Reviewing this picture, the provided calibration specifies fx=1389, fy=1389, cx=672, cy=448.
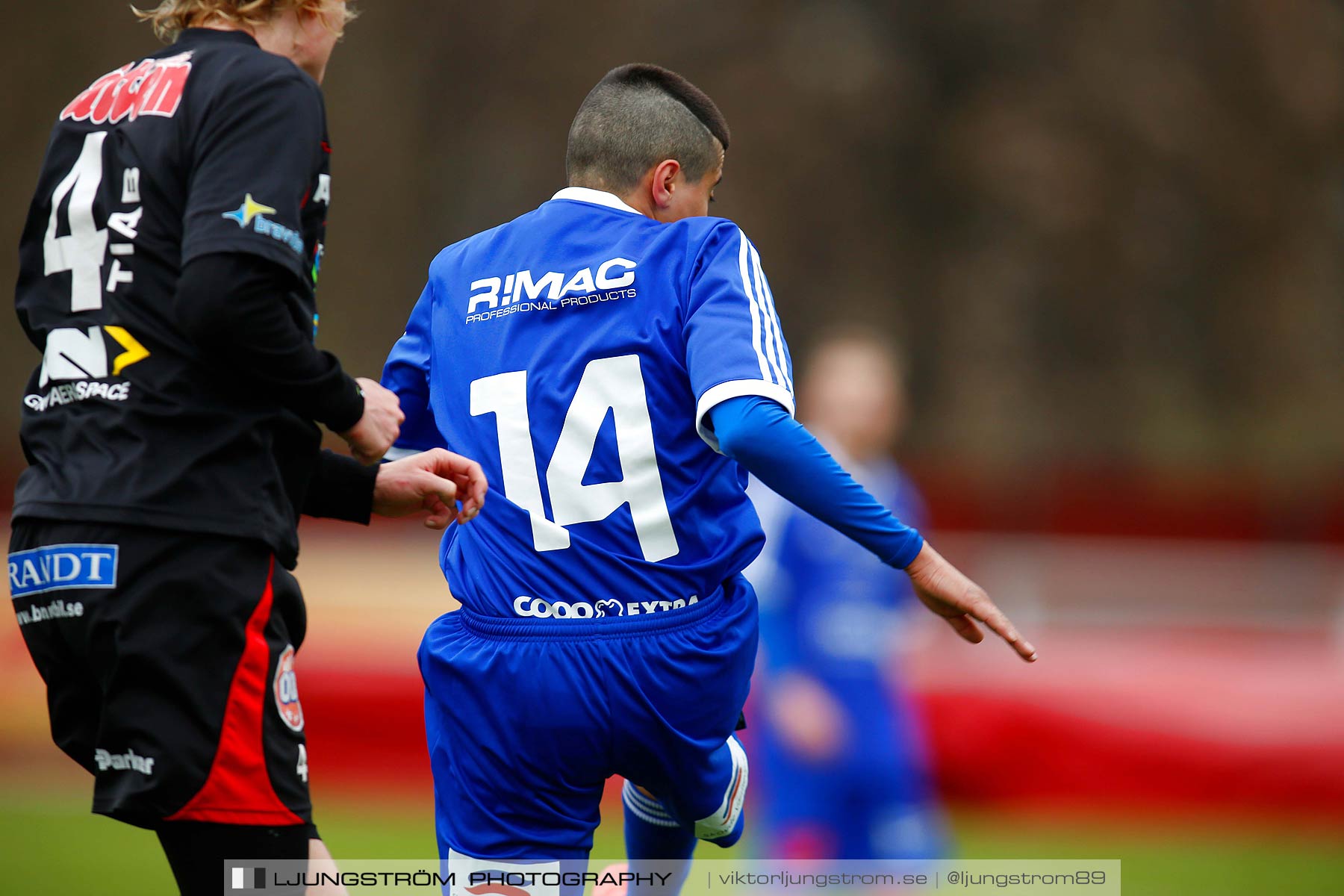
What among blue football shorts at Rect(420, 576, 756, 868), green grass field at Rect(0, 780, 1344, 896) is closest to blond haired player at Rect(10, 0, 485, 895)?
blue football shorts at Rect(420, 576, 756, 868)

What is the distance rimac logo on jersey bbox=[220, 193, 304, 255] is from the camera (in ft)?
7.66

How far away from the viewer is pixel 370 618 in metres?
10.5

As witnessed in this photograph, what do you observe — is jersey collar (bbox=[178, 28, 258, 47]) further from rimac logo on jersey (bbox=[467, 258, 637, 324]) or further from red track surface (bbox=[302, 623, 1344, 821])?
red track surface (bbox=[302, 623, 1344, 821])

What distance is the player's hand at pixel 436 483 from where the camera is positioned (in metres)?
2.74

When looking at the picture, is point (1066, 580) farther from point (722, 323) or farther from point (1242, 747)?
point (722, 323)

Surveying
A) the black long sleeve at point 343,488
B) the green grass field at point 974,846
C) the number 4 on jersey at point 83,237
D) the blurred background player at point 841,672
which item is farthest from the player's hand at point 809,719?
the number 4 on jersey at point 83,237

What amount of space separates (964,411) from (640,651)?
660 inches

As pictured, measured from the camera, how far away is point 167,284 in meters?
2.44

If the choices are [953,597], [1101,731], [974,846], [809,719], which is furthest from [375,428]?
[1101,731]

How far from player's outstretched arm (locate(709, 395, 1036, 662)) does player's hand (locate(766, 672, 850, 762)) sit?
8.56ft

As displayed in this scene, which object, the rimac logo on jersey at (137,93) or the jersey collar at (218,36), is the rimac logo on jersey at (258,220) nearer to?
the rimac logo on jersey at (137,93)

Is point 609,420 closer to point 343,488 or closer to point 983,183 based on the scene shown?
point 343,488

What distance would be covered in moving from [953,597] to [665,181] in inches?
44.5

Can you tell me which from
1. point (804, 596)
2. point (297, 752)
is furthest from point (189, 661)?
point (804, 596)
